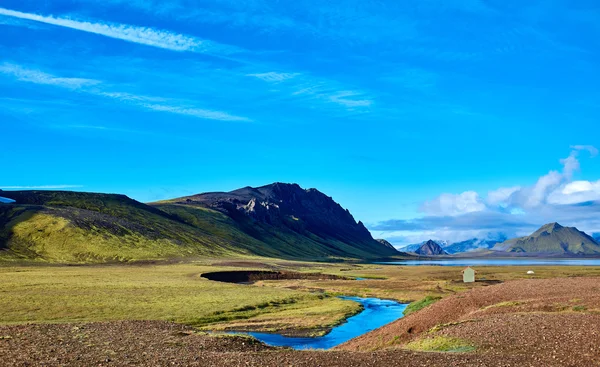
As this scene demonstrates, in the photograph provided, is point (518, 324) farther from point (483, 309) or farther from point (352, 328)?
point (352, 328)

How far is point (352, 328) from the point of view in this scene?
63812mm

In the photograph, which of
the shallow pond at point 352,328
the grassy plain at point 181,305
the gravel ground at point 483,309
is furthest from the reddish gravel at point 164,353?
the grassy plain at point 181,305

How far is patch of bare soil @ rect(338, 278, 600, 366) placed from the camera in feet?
98.4

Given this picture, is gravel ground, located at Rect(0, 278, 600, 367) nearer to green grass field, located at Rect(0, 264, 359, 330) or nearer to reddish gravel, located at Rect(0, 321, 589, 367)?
reddish gravel, located at Rect(0, 321, 589, 367)

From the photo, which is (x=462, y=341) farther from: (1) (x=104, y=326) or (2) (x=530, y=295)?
(1) (x=104, y=326)

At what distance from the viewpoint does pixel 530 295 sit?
2207 inches

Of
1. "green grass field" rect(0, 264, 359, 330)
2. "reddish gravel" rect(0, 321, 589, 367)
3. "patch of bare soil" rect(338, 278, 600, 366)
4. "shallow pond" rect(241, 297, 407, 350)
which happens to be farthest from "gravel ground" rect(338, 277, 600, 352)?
"green grass field" rect(0, 264, 359, 330)

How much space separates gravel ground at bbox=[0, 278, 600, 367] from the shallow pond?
7.17 metres

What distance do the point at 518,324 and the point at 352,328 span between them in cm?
2903

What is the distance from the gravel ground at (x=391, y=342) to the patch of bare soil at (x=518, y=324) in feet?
0.19

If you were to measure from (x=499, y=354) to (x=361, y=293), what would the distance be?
8203 cm

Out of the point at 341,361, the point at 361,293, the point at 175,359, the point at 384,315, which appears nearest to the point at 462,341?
the point at 341,361

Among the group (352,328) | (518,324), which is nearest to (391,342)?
(518,324)

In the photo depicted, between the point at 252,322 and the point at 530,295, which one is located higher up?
the point at 530,295
